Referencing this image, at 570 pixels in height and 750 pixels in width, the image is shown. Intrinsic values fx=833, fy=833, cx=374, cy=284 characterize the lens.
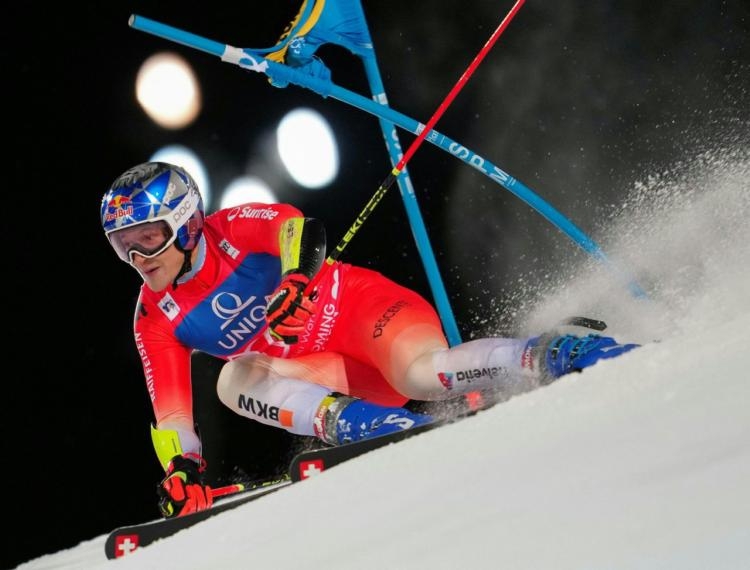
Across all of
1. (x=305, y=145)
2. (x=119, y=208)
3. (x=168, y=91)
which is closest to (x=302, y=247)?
(x=119, y=208)

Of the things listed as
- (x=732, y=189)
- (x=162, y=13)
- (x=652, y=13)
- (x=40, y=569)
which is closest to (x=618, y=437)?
(x=732, y=189)

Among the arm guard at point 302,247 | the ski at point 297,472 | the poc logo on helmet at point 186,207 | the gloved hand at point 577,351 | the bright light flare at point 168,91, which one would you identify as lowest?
the ski at point 297,472

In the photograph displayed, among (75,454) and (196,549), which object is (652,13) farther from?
(75,454)

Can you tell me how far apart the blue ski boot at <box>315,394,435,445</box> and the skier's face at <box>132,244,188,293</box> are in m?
0.66

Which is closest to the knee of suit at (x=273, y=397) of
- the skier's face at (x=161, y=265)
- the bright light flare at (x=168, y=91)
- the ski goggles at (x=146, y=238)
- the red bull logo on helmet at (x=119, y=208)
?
the skier's face at (x=161, y=265)

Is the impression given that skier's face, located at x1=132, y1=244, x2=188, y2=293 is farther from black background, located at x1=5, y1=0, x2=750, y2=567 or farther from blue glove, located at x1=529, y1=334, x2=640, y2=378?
black background, located at x1=5, y1=0, x2=750, y2=567

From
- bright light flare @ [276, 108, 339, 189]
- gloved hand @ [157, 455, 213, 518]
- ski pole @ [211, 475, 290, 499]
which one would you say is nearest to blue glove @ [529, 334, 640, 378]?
gloved hand @ [157, 455, 213, 518]

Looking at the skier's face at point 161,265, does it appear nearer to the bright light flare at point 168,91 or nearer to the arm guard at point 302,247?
the arm guard at point 302,247

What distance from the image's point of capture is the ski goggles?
8.72 feet

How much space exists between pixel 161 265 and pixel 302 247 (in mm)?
525

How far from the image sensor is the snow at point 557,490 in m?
0.93

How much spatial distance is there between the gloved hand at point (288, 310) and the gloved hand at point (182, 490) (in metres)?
0.62

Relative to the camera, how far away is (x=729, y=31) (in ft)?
11.9

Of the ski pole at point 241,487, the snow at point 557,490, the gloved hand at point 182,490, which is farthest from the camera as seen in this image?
the ski pole at point 241,487
